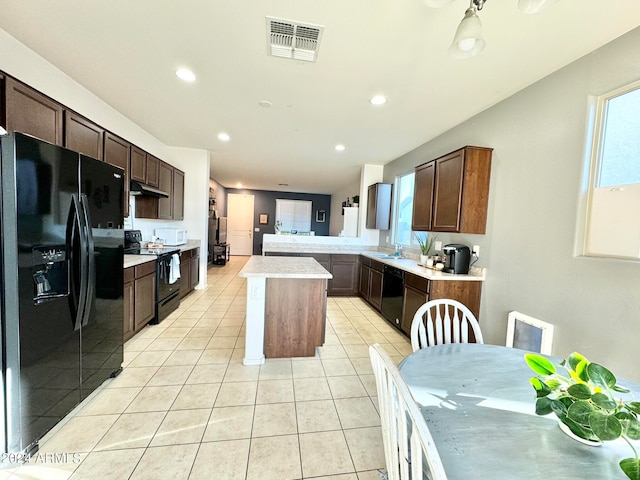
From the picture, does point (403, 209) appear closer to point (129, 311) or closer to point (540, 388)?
point (540, 388)

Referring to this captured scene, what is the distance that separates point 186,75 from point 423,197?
289cm

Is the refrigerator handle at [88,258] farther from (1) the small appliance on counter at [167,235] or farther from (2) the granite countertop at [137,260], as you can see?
(1) the small appliance on counter at [167,235]

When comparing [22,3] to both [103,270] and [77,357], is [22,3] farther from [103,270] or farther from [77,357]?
[77,357]

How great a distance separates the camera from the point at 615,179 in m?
Result: 1.70

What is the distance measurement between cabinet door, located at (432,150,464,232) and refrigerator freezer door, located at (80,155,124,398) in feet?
10.3

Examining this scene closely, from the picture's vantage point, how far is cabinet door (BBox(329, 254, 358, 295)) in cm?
485

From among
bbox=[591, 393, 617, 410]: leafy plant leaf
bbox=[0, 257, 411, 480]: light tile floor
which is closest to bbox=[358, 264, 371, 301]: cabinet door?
bbox=[0, 257, 411, 480]: light tile floor

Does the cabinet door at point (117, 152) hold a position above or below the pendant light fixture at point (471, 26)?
below

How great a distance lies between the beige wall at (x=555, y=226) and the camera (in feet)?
5.34

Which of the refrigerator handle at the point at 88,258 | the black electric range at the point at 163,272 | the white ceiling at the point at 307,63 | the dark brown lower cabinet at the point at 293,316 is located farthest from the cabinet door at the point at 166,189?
the dark brown lower cabinet at the point at 293,316

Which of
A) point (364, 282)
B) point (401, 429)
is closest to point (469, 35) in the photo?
point (401, 429)

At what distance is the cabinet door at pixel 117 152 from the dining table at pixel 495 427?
10.1ft

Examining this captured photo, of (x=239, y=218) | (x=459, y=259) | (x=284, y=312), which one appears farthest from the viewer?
(x=239, y=218)

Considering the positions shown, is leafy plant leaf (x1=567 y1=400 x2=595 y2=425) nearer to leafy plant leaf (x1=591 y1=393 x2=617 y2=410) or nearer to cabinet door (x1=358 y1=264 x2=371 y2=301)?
leafy plant leaf (x1=591 y1=393 x2=617 y2=410)
